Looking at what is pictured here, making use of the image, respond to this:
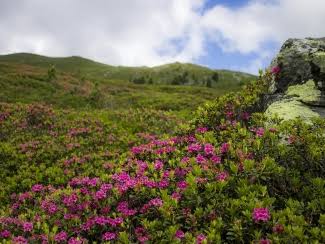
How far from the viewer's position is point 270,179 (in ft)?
22.9

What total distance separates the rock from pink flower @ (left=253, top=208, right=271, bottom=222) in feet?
14.7

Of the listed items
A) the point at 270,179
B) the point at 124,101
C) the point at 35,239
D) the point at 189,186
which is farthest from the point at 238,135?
the point at 124,101

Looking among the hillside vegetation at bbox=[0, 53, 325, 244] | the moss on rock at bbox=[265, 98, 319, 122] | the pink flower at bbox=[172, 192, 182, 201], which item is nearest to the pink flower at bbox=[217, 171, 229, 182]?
the hillside vegetation at bbox=[0, 53, 325, 244]

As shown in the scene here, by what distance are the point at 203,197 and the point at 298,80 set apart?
604 cm

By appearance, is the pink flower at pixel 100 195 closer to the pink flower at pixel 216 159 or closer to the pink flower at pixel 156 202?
the pink flower at pixel 156 202

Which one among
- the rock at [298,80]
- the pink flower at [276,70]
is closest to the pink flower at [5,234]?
the rock at [298,80]

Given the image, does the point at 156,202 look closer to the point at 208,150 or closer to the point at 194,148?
the point at 208,150

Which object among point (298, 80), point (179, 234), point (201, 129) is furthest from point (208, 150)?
point (298, 80)

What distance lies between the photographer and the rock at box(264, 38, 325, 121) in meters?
10.2

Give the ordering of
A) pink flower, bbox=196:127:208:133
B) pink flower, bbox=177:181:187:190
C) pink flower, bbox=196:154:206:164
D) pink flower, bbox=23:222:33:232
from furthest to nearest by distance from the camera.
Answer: pink flower, bbox=196:127:208:133 → pink flower, bbox=196:154:206:164 → pink flower, bbox=23:222:33:232 → pink flower, bbox=177:181:187:190

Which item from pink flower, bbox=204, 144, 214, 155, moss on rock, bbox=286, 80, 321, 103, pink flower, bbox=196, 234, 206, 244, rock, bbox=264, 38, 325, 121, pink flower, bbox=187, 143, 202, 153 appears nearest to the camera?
pink flower, bbox=196, 234, 206, 244

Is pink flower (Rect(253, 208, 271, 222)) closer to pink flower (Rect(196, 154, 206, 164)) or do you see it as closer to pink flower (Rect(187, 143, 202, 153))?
pink flower (Rect(196, 154, 206, 164))

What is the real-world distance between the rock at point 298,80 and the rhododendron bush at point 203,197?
139 centimetres

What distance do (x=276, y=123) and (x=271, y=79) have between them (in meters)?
3.47
